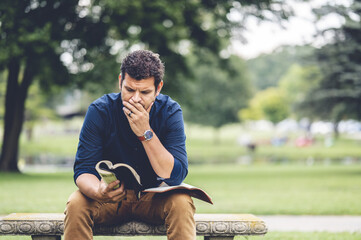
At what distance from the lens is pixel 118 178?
131 inches

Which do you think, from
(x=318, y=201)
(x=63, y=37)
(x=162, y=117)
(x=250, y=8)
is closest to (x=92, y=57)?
(x=63, y=37)

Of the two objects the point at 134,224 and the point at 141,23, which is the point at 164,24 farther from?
the point at 134,224

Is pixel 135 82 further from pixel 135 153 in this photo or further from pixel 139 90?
pixel 135 153

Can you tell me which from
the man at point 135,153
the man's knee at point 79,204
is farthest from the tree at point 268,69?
the man's knee at point 79,204

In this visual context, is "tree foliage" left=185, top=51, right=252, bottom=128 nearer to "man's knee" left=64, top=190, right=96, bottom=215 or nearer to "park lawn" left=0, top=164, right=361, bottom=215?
"park lawn" left=0, top=164, right=361, bottom=215

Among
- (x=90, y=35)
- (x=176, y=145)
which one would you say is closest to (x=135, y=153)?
(x=176, y=145)

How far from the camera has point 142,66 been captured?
3.40m

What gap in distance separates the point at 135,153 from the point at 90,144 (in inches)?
13.5

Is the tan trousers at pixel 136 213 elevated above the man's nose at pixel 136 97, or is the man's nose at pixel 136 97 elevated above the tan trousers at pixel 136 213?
the man's nose at pixel 136 97

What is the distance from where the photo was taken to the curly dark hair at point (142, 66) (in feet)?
11.1

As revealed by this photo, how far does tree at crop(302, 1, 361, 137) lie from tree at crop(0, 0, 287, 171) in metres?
2.17

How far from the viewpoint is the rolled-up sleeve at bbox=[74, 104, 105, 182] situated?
3494 millimetres

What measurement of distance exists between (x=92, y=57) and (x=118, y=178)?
14775mm

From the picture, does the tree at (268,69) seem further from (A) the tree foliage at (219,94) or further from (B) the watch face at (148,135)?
(B) the watch face at (148,135)
